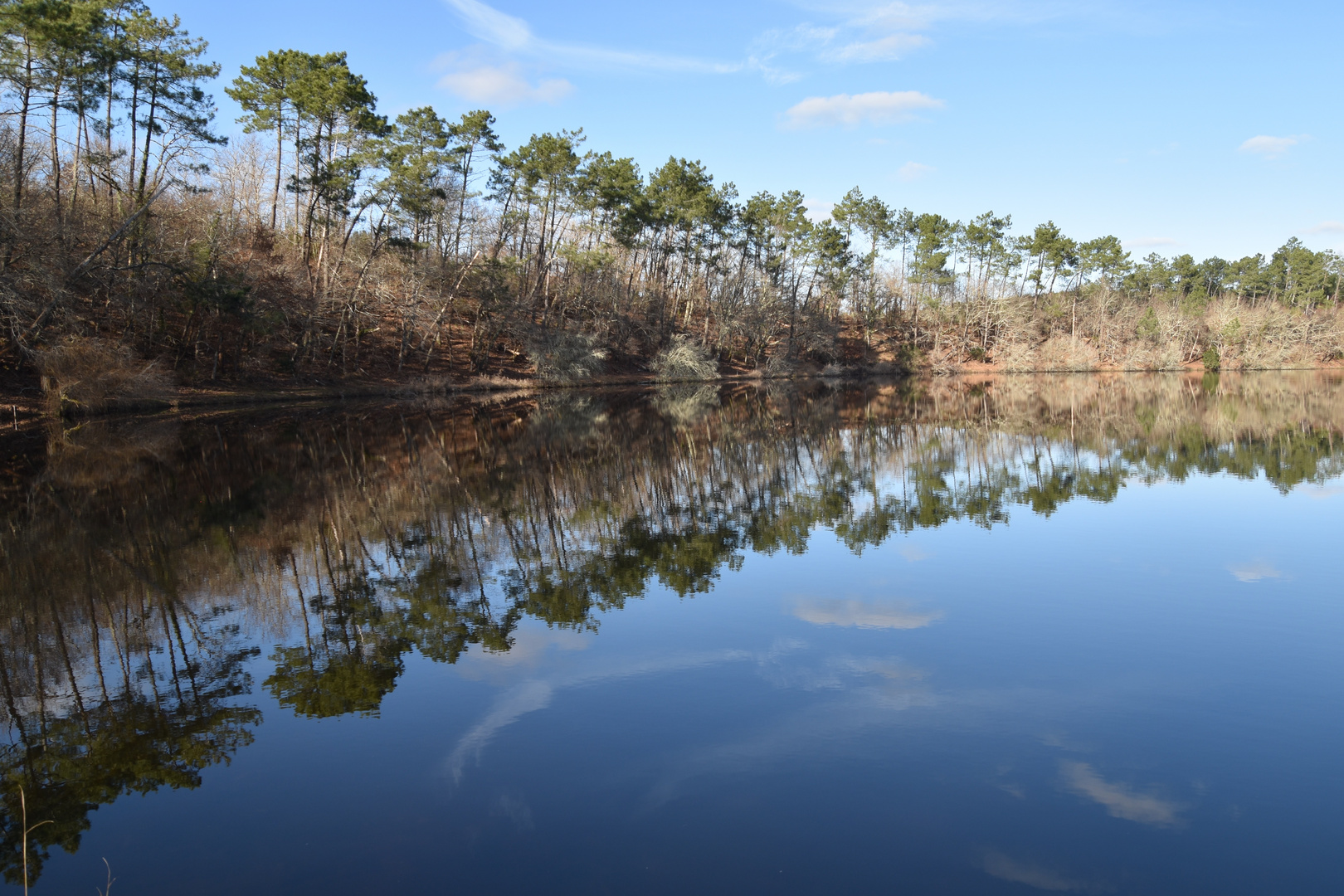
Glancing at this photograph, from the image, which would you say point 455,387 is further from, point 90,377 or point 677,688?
point 677,688

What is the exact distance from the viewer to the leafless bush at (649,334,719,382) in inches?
2265

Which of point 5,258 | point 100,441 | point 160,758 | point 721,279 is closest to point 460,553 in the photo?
point 160,758

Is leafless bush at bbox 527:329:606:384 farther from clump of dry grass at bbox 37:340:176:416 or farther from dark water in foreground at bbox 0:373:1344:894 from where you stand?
dark water in foreground at bbox 0:373:1344:894

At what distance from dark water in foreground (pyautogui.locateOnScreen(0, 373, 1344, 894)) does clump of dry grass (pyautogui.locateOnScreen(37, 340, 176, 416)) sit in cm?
1475

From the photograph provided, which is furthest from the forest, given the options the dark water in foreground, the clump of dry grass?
the dark water in foreground

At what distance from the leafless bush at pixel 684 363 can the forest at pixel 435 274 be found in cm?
21

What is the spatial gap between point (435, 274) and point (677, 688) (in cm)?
4452

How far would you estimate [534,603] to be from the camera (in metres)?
9.03

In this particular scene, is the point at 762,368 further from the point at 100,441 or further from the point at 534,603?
the point at 534,603

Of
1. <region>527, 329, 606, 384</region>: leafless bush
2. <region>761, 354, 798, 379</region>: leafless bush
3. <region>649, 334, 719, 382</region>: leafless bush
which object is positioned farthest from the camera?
<region>761, 354, 798, 379</region>: leafless bush

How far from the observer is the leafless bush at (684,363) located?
57531 mm

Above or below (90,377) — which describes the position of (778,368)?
above

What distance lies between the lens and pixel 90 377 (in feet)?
93.6

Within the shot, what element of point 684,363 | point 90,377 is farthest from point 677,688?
point 684,363
